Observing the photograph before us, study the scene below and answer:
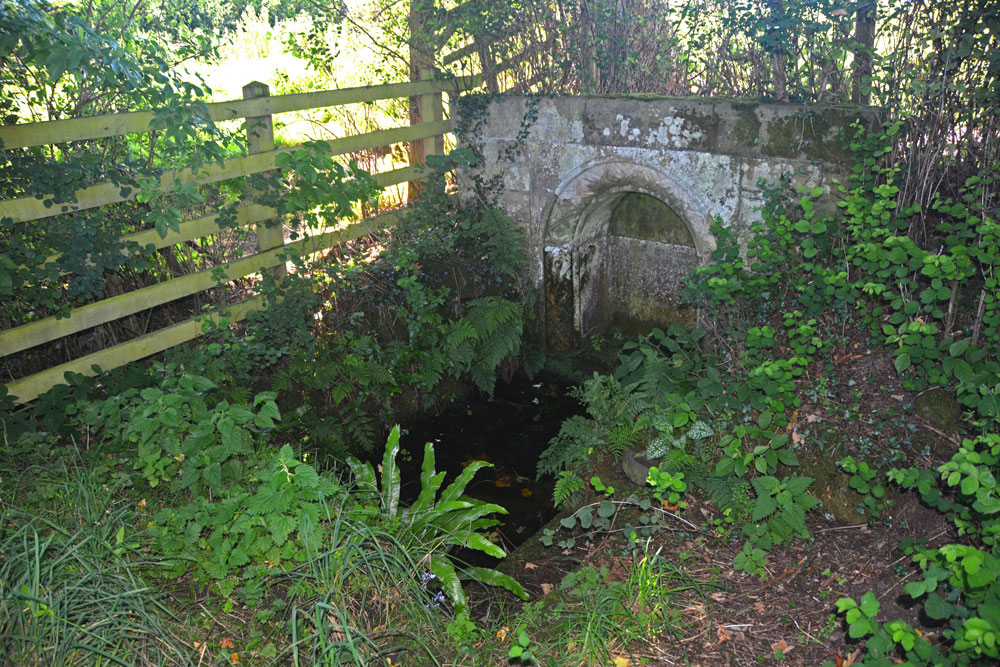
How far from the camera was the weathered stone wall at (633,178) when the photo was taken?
20.2ft

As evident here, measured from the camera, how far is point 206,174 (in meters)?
5.98

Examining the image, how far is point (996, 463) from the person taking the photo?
322cm

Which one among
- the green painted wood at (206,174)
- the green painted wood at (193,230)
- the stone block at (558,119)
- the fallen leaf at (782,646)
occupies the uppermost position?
the stone block at (558,119)

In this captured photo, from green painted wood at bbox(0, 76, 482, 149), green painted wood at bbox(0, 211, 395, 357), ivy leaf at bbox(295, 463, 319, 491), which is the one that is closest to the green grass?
ivy leaf at bbox(295, 463, 319, 491)

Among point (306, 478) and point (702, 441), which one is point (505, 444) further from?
point (306, 478)

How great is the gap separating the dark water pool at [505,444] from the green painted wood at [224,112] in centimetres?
317

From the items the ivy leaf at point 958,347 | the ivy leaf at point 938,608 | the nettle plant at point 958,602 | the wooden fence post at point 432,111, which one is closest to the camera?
the nettle plant at point 958,602

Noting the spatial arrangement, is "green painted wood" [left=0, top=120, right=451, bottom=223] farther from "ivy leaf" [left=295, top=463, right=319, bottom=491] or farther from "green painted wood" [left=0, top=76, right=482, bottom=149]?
"ivy leaf" [left=295, top=463, right=319, bottom=491]

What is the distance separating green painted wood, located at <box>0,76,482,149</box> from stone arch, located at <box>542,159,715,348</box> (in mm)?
1905

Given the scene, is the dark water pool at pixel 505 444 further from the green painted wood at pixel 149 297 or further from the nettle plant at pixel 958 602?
the nettle plant at pixel 958 602

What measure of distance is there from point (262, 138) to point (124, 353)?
7.16 ft

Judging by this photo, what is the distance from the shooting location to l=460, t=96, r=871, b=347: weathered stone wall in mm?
6164

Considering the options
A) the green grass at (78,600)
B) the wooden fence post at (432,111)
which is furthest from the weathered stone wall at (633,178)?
the green grass at (78,600)

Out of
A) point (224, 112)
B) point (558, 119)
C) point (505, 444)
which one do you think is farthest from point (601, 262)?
point (224, 112)
